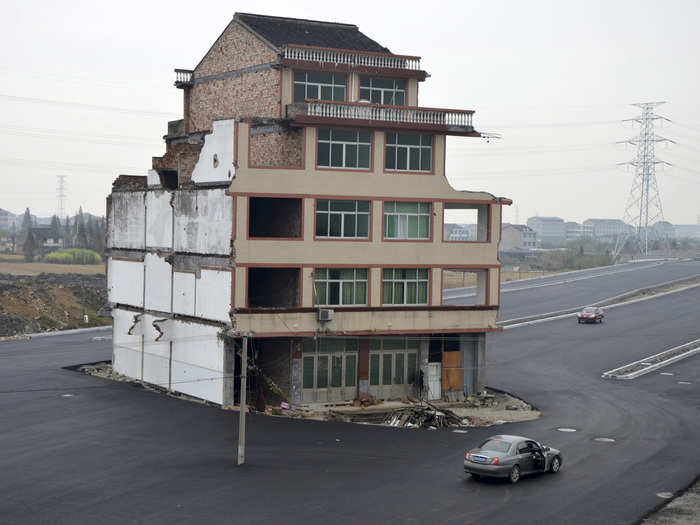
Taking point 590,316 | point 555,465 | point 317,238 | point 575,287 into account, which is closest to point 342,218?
point 317,238

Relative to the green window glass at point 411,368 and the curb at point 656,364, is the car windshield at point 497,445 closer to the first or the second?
the green window glass at point 411,368

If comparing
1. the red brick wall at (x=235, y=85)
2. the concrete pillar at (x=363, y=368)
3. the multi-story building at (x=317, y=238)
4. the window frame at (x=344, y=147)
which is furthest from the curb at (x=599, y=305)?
the red brick wall at (x=235, y=85)

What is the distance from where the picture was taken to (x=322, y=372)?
52.0 metres

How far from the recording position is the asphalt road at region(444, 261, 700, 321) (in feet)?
327

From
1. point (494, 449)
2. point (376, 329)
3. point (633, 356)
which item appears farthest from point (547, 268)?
point (494, 449)

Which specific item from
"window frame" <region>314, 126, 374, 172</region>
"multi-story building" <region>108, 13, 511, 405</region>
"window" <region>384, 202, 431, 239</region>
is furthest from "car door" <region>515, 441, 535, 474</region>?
"window frame" <region>314, 126, 374, 172</region>

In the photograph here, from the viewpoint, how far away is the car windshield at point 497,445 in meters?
35.1

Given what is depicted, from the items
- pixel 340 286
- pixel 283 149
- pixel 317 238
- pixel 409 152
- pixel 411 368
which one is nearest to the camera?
pixel 317 238

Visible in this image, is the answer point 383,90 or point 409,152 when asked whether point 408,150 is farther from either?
point 383,90

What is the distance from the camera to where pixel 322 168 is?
167 ft

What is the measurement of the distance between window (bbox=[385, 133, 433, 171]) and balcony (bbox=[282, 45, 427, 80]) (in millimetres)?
4526

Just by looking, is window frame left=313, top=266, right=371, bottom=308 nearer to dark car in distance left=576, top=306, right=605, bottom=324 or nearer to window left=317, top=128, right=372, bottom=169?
window left=317, top=128, right=372, bottom=169

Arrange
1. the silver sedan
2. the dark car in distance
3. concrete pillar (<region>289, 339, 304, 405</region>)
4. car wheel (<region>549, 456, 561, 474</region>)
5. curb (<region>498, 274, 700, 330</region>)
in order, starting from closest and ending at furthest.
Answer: the silver sedan, car wheel (<region>549, 456, 561, 474</region>), concrete pillar (<region>289, 339, 304, 405</region>), curb (<region>498, 274, 700, 330</region>), the dark car in distance

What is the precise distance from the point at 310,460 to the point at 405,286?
1679 centimetres
